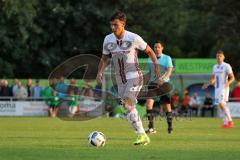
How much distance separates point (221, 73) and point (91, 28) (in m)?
32.7

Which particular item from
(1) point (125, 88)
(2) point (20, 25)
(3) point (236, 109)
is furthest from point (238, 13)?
(1) point (125, 88)

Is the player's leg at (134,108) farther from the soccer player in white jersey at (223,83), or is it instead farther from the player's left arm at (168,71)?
the soccer player in white jersey at (223,83)

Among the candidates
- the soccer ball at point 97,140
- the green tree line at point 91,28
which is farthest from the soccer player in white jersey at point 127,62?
the green tree line at point 91,28

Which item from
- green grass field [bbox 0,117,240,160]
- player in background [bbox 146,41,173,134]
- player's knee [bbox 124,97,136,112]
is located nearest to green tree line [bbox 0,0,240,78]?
player in background [bbox 146,41,173,134]

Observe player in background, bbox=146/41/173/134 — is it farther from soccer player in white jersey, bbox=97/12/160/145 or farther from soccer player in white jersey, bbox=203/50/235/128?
soccer player in white jersey, bbox=203/50/235/128

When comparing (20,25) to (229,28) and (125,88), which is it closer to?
(229,28)

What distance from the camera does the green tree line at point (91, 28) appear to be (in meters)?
53.6

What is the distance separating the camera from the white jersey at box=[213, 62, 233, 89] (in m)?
25.7

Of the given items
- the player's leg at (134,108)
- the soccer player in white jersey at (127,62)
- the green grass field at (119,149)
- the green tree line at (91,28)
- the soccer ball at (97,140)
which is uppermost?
the green tree line at (91,28)

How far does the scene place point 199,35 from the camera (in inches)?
2640

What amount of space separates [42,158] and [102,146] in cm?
290

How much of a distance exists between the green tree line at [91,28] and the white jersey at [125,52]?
3145 centimetres

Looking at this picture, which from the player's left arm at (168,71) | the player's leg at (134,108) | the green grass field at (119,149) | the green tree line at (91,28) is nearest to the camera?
the green grass field at (119,149)

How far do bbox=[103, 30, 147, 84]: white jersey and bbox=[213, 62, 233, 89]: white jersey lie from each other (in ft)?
34.6
